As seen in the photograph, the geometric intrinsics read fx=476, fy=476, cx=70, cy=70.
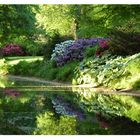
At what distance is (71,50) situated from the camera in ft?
52.1

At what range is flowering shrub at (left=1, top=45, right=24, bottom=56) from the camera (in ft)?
42.9

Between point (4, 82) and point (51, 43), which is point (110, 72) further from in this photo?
point (51, 43)

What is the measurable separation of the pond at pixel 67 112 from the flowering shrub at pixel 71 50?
9.30 ft

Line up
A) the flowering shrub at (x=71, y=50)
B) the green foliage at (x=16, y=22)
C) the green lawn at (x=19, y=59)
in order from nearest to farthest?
the green foliage at (x=16, y=22) → the green lawn at (x=19, y=59) → the flowering shrub at (x=71, y=50)

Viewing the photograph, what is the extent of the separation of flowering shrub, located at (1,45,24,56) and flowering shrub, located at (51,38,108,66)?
218cm

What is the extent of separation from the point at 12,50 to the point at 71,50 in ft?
10.2

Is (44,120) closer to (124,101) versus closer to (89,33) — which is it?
(124,101)

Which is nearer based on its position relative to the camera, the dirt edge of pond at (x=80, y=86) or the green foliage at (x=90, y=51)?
the dirt edge of pond at (x=80, y=86)

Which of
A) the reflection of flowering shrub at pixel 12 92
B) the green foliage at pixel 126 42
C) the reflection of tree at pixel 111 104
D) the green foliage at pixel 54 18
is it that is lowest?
the reflection of flowering shrub at pixel 12 92

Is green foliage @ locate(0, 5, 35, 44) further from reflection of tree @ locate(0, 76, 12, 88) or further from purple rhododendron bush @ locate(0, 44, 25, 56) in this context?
reflection of tree @ locate(0, 76, 12, 88)

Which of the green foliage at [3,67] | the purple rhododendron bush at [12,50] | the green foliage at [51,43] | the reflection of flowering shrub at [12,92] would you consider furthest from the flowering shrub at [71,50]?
the reflection of flowering shrub at [12,92]

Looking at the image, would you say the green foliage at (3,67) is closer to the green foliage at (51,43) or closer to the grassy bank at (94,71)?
the grassy bank at (94,71)

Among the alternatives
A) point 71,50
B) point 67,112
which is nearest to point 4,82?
point 71,50

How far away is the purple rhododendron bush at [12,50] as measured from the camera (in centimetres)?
1309
